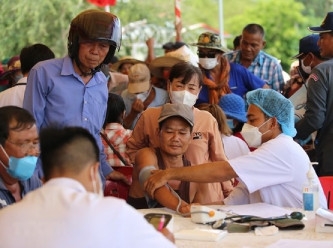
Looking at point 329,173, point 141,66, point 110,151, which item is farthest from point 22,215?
point 141,66

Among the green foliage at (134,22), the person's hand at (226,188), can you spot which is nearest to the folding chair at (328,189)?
the person's hand at (226,188)

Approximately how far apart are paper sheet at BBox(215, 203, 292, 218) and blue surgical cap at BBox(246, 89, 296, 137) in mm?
447

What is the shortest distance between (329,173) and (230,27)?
28.7 metres

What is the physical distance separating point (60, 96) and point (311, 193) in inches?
58.8

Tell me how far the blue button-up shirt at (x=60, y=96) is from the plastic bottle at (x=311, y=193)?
48.7 inches

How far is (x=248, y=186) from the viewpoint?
425cm

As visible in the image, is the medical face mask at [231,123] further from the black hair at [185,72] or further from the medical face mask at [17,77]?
the medical face mask at [17,77]

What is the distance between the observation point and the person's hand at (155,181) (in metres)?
4.31

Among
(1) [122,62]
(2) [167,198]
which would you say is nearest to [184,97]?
(2) [167,198]

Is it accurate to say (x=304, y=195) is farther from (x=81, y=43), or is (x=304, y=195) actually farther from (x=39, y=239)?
(x=39, y=239)

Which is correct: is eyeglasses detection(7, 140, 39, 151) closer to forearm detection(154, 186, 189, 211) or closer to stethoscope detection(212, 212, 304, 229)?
forearm detection(154, 186, 189, 211)

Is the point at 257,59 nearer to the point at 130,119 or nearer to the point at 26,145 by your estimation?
the point at 130,119

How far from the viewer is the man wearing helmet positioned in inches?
176

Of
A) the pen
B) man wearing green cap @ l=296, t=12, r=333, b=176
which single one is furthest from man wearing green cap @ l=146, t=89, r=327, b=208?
man wearing green cap @ l=296, t=12, r=333, b=176
